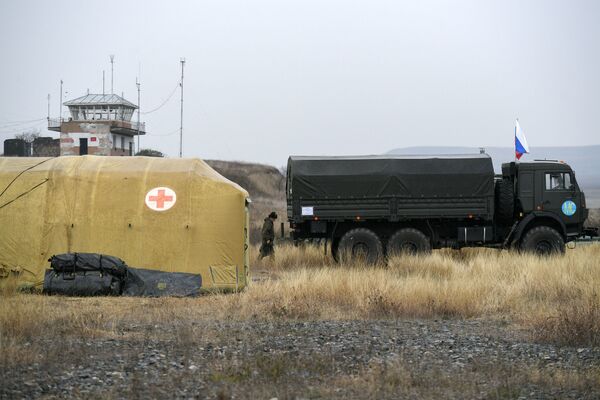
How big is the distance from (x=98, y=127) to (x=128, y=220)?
6187 centimetres

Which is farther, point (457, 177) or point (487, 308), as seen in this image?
point (457, 177)

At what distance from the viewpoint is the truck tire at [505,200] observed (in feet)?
73.0

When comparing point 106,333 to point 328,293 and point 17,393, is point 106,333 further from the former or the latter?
point 328,293

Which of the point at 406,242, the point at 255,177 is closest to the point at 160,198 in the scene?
the point at 406,242

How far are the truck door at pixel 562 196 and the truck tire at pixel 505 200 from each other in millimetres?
864

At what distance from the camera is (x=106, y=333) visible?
11.2m

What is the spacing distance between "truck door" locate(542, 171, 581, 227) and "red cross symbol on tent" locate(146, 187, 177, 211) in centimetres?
1078

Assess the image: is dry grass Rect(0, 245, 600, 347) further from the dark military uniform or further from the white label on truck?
the dark military uniform

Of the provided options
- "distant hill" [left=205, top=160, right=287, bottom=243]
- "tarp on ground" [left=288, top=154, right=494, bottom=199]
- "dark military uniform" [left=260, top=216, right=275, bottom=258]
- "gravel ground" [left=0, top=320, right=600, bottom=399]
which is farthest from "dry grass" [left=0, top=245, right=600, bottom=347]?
"distant hill" [left=205, top=160, right=287, bottom=243]

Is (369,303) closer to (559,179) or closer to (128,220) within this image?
(128,220)

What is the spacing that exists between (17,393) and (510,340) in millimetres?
6632

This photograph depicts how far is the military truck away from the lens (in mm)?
21906

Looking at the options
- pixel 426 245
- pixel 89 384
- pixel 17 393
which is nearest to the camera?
pixel 17 393

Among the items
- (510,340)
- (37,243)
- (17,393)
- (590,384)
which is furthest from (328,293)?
(17,393)
